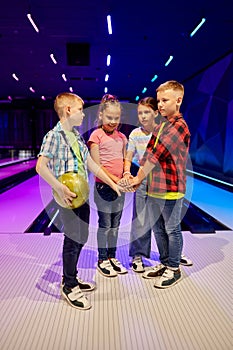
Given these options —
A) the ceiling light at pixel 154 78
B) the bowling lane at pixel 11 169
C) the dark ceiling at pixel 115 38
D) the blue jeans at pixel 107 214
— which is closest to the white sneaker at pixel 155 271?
the blue jeans at pixel 107 214

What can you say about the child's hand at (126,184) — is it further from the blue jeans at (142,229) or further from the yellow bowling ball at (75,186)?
the yellow bowling ball at (75,186)

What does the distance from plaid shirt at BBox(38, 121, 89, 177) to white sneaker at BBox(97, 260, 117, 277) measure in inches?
34.0

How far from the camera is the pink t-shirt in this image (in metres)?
2.24

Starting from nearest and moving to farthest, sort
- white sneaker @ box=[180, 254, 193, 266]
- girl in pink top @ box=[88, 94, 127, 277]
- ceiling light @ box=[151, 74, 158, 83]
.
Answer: girl in pink top @ box=[88, 94, 127, 277] → white sneaker @ box=[180, 254, 193, 266] → ceiling light @ box=[151, 74, 158, 83]

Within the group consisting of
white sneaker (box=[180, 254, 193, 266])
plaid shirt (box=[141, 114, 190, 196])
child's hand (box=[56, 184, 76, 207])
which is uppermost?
plaid shirt (box=[141, 114, 190, 196])

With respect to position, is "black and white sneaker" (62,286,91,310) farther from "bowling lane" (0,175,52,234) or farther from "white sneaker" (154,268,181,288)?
"bowling lane" (0,175,52,234)

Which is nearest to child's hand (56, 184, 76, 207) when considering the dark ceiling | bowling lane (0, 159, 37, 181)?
the dark ceiling

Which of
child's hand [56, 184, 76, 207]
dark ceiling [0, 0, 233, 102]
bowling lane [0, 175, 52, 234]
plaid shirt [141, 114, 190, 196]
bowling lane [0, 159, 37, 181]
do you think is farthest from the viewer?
bowling lane [0, 159, 37, 181]

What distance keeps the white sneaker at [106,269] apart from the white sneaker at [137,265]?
183mm

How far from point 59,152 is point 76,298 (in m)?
0.89

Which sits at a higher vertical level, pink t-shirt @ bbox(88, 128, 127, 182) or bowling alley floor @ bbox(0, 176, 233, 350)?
pink t-shirt @ bbox(88, 128, 127, 182)

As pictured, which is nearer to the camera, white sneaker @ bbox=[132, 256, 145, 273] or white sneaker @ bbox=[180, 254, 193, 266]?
white sneaker @ bbox=[132, 256, 145, 273]

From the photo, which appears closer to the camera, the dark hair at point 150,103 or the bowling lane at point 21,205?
the dark hair at point 150,103

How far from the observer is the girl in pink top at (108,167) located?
2.21 m
